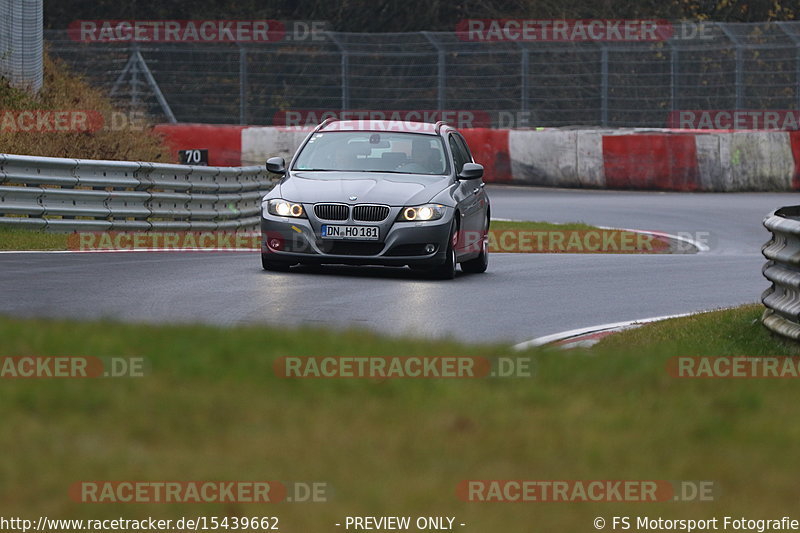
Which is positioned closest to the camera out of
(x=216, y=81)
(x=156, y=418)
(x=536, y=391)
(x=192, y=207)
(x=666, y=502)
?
(x=666, y=502)

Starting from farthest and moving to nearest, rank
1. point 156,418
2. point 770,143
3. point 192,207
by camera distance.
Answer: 1. point 770,143
2. point 192,207
3. point 156,418

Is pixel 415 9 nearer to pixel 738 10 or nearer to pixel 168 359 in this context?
pixel 738 10

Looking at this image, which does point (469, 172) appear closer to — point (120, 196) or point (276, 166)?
point (276, 166)

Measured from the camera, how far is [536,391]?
278 inches

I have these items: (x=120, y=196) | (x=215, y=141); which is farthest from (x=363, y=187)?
(x=215, y=141)

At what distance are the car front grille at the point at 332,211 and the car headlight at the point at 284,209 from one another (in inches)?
6.2

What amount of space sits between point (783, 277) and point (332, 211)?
553cm

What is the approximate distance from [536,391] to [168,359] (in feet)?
6.03

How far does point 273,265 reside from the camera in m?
15.0

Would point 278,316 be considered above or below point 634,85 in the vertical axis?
below

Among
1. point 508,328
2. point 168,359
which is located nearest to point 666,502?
point 168,359

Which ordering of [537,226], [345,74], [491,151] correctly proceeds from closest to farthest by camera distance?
[537,226]
[491,151]
[345,74]

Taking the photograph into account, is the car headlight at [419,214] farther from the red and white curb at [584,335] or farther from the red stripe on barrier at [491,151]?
the red stripe on barrier at [491,151]

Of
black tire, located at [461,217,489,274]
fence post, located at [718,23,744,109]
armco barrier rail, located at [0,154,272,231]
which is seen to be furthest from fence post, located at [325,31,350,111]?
black tire, located at [461,217,489,274]
